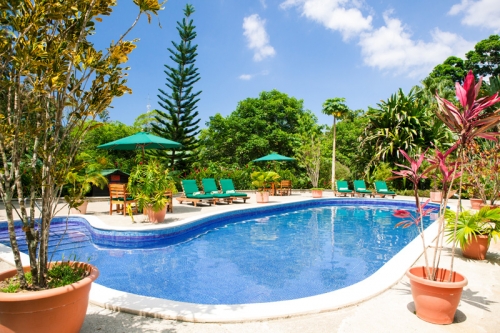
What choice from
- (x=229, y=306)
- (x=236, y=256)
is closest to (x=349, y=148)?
(x=236, y=256)

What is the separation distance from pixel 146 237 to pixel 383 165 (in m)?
12.4

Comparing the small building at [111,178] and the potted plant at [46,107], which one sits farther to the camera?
the small building at [111,178]

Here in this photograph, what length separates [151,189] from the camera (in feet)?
21.3

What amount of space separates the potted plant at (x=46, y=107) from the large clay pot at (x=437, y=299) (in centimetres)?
228

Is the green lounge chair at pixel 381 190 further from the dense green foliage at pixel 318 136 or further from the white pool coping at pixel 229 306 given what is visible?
the white pool coping at pixel 229 306

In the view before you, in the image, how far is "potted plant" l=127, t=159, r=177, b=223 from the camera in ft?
20.9

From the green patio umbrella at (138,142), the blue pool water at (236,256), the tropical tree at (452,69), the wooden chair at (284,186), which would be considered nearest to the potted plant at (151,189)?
the blue pool water at (236,256)

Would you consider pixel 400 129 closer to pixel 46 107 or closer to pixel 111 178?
pixel 111 178

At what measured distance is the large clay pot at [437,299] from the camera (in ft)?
→ 7.48

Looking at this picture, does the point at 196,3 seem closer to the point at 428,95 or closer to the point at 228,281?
the point at 428,95

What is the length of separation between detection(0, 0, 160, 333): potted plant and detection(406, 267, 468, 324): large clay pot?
228cm

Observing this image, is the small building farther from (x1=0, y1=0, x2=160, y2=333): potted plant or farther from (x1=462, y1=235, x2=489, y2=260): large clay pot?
(x1=462, y1=235, x2=489, y2=260): large clay pot

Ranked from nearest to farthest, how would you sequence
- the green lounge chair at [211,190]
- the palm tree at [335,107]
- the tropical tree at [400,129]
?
the green lounge chair at [211,190] → the tropical tree at [400,129] → the palm tree at [335,107]

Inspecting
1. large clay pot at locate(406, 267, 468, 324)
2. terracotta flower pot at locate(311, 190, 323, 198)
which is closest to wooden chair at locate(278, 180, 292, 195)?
terracotta flower pot at locate(311, 190, 323, 198)
